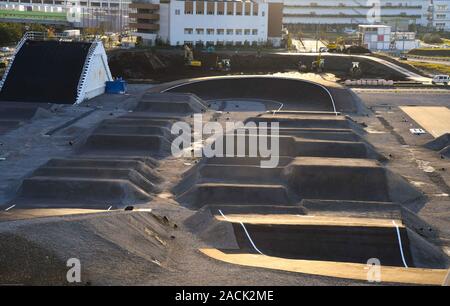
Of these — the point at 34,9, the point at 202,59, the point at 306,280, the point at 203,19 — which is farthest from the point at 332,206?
the point at 34,9

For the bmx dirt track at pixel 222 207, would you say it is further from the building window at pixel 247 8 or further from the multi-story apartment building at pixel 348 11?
the multi-story apartment building at pixel 348 11

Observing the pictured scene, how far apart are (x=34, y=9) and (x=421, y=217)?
8907 cm

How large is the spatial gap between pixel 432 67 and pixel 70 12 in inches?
2030

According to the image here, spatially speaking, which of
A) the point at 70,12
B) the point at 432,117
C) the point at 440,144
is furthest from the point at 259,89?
the point at 70,12

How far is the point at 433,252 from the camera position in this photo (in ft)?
58.1

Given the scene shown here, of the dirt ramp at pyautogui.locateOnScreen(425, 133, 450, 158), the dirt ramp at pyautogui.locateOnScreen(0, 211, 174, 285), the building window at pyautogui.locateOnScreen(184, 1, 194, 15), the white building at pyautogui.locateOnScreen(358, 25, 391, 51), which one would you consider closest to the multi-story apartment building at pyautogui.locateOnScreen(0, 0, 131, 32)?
the building window at pyautogui.locateOnScreen(184, 1, 194, 15)

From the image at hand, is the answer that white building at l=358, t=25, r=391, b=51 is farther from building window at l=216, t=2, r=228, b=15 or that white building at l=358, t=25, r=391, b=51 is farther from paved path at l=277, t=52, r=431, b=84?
building window at l=216, t=2, r=228, b=15

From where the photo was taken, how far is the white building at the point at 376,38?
88.5 m

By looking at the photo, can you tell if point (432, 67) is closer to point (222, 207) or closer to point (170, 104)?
point (170, 104)

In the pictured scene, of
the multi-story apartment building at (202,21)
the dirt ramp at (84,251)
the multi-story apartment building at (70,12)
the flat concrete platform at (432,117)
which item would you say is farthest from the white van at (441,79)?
the multi-story apartment building at (70,12)

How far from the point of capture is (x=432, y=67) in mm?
69188

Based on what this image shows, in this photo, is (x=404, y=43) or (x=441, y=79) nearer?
(x=441, y=79)

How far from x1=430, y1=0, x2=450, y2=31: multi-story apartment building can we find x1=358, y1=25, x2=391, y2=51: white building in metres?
42.6

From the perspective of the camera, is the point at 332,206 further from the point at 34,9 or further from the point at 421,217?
the point at 34,9
